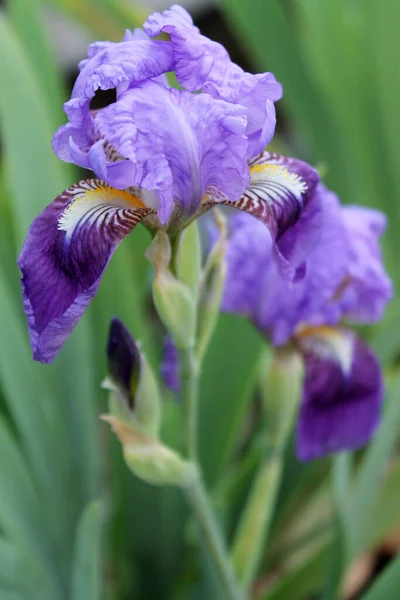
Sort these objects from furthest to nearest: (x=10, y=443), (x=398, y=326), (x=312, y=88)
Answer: (x=312, y=88) → (x=398, y=326) → (x=10, y=443)

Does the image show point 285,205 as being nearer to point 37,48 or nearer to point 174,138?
point 174,138

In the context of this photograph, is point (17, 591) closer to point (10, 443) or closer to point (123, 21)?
point (10, 443)

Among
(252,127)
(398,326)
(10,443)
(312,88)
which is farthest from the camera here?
(312,88)

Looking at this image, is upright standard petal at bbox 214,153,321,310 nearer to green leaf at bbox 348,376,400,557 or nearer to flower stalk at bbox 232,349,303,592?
flower stalk at bbox 232,349,303,592

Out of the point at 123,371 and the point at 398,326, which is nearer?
the point at 123,371

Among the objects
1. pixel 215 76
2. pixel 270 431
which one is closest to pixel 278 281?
pixel 270 431

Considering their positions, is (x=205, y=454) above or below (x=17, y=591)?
below

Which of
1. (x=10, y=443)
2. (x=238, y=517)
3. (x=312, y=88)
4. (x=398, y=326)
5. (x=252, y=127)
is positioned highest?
(x=252, y=127)

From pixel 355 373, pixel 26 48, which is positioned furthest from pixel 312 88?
pixel 355 373
